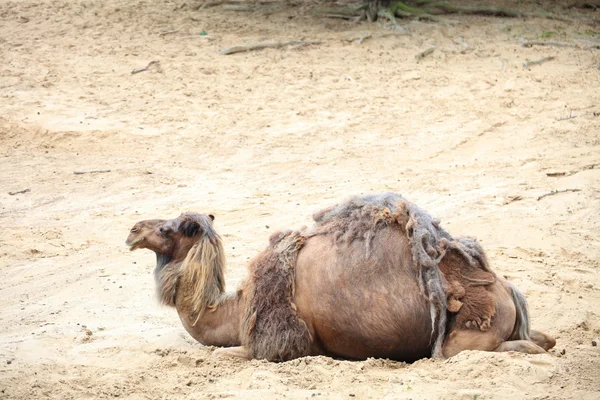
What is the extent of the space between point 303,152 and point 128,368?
21.3ft

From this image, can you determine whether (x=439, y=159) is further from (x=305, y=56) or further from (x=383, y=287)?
(x=383, y=287)

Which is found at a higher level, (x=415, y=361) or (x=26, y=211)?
(x=415, y=361)

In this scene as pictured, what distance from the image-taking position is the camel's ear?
5.38 metres


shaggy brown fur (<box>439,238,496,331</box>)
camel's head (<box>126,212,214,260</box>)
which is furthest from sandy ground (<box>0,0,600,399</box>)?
camel's head (<box>126,212,214,260</box>)

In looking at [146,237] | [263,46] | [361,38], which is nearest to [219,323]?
[146,237]

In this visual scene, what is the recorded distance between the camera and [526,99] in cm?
1236

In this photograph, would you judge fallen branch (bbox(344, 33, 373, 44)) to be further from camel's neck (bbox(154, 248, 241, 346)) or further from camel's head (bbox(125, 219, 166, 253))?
camel's neck (bbox(154, 248, 241, 346))

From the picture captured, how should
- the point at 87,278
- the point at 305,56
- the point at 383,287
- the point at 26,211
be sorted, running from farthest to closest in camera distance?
the point at 305,56, the point at 26,211, the point at 87,278, the point at 383,287

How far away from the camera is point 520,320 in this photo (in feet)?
15.9

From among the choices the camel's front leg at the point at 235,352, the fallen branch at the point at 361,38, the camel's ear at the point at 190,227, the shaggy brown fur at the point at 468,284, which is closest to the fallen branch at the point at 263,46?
the fallen branch at the point at 361,38

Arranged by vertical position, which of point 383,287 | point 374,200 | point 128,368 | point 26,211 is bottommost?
point 26,211

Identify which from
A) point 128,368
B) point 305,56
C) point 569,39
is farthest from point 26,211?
point 569,39

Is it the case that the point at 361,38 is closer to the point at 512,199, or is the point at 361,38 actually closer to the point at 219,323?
the point at 512,199

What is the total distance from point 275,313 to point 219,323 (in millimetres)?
521
